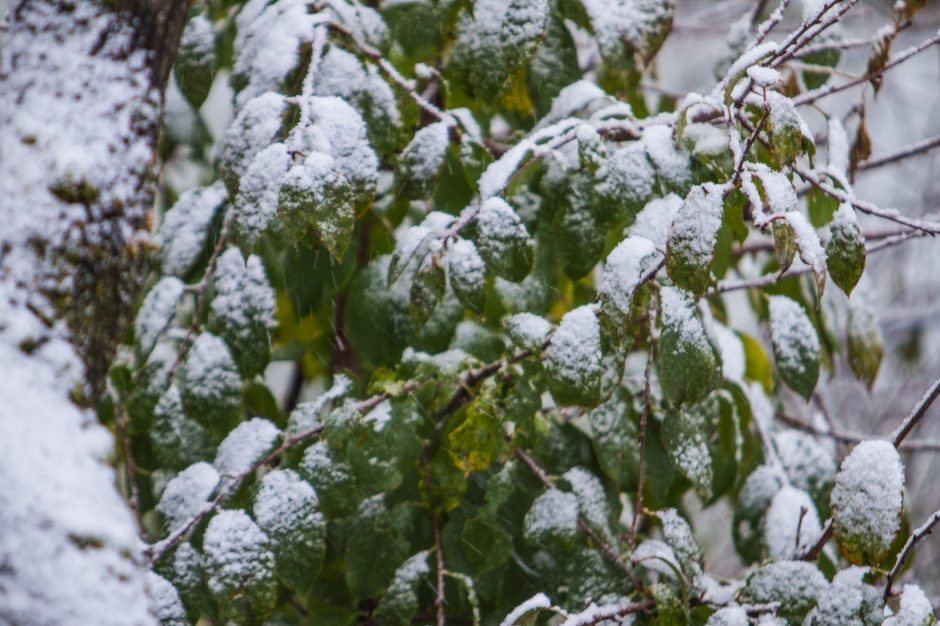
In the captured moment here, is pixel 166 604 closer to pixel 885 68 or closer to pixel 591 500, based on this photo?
pixel 591 500

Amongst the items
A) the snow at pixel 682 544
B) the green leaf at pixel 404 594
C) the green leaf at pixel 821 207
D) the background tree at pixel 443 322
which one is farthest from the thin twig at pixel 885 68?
the green leaf at pixel 404 594

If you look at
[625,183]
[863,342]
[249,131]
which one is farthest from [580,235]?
[863,342]

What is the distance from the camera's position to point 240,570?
98cm

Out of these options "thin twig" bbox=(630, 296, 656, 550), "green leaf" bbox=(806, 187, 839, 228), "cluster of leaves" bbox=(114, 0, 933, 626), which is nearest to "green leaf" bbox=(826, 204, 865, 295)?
"cluster of leaves" bbox=(114, 0, 933, 626)

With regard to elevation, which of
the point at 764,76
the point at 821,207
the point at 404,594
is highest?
the point at 764,76

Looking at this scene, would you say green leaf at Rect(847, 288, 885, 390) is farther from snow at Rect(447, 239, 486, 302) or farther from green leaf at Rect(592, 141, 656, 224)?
snow at Rect(447, 239, 486, 302)

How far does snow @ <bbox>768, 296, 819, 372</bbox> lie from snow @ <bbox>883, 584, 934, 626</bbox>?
32cm

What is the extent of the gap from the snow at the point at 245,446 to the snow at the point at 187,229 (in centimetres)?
25

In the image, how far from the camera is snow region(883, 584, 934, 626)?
946 mm

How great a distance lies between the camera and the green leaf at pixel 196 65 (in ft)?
4.26

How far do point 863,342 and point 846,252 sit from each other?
49 centimetres

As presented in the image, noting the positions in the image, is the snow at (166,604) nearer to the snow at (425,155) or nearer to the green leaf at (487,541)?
the green leaf at (487,541)

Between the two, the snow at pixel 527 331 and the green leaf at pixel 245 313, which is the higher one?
the green leaf at pixel 245 313

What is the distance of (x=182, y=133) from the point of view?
1.71 m
